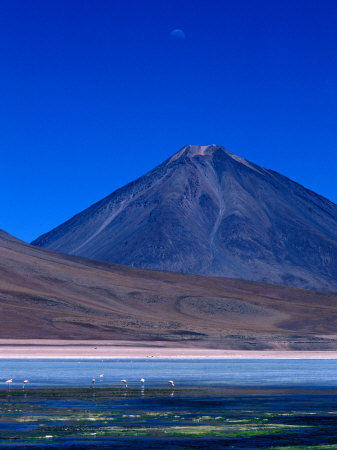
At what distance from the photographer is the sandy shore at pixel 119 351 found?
6638 centimetres

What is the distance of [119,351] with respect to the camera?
70.6 meters

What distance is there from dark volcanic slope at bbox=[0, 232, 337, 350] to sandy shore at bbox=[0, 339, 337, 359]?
472 cm

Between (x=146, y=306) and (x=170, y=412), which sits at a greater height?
(x=146, y=306)

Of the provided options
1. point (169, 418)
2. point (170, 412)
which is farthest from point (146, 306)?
point (169, 418)

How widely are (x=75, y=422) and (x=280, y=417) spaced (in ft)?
Result: 20.2

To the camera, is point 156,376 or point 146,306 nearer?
point 156,376

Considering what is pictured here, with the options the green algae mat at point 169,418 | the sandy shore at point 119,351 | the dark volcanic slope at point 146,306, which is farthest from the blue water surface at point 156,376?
the dark volcanic slope at point 146,306

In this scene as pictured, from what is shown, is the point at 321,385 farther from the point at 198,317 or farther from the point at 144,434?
the point at 198,317

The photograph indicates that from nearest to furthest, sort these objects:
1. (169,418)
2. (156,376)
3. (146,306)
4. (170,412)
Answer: (169,418)
(170,412)
(156,376)
(146,306)

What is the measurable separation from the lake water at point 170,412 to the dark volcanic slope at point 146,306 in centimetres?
4264

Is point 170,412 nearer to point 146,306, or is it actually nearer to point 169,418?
point 169,418

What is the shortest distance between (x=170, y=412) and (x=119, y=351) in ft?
147

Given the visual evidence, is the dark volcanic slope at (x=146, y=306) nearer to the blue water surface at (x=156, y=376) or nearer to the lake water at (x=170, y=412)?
the blue water surface at (x=156, y=376)

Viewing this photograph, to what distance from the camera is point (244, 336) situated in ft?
291
